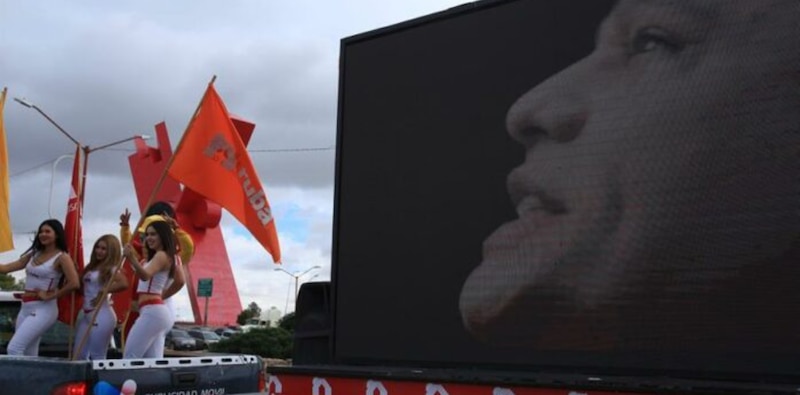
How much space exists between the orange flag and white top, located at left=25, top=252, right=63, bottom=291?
3.80 feet

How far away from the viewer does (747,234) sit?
2807mm

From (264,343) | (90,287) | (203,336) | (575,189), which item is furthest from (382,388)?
(203,336)

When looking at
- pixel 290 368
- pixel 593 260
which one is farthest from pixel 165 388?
pixel 593 260

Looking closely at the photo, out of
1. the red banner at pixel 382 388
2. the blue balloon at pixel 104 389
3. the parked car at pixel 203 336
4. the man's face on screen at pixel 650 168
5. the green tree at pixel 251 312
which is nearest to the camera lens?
the man's face on screen at pixel 650 168

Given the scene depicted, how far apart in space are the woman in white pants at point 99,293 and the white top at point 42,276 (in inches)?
9.7

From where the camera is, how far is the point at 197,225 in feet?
135

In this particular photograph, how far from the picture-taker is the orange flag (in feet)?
20.2

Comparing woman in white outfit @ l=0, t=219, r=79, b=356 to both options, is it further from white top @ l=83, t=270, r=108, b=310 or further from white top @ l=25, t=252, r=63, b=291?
white top @ l=83, t=270, r=108, b=310

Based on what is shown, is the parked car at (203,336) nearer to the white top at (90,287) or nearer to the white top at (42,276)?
the white top at (90,287)

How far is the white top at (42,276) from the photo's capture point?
20.5 feet

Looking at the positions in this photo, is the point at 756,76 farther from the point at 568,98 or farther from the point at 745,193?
the point at 568,98

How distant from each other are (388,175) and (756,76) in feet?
5.46

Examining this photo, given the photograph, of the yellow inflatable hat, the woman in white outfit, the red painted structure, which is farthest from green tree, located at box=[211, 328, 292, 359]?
the woman in white outfit

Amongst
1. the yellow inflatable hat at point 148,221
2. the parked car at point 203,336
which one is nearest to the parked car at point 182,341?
the parked car at point 203,336
